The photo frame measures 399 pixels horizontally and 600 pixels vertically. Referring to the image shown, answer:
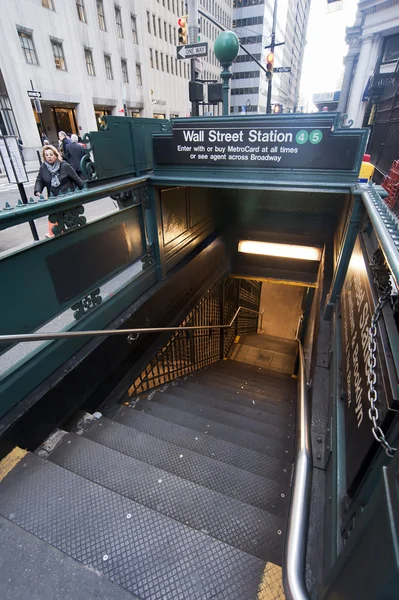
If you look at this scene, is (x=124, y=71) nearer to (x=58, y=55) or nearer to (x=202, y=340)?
(x=58, y=55)

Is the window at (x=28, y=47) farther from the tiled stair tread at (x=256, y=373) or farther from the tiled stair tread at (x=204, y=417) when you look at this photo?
the tiled stair tread at (x=204, y=417)

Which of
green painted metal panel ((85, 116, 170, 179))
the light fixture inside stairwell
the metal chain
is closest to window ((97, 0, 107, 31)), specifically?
the light fixture inside stairwell

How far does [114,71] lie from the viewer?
24688mm

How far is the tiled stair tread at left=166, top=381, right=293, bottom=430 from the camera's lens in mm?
4133

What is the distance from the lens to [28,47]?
18.1m

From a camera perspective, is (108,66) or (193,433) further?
(108,66)

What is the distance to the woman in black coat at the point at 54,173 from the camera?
16.7 ft

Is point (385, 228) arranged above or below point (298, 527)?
above

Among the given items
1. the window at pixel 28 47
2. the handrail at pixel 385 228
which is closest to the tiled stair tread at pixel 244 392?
the handrail at pixel 385 228

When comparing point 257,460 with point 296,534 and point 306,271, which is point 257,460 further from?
point 306,271

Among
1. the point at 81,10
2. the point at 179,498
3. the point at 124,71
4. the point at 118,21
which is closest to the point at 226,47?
the point at 179,498

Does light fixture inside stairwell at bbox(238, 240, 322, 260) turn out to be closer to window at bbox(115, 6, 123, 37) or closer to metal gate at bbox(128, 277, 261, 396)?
metal gate at bbox(128, 277, 261, 396)

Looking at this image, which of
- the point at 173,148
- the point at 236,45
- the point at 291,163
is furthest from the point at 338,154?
the point at 236,45

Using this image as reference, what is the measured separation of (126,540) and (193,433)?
1.50m
